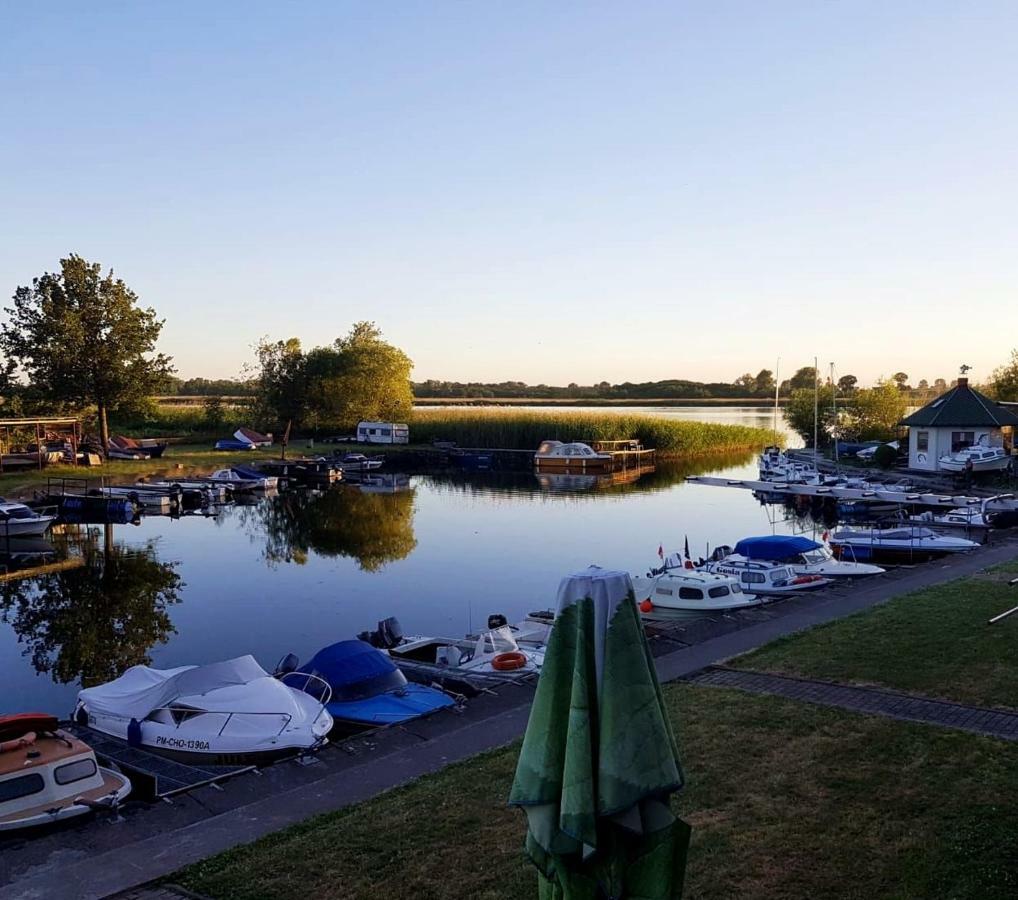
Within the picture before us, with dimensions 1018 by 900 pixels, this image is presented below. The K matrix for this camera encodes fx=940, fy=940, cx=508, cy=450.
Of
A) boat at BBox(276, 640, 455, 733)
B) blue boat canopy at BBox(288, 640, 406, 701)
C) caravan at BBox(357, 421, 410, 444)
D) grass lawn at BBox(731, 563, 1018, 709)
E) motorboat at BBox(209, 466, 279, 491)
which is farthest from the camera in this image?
caravan at BBox(357, 421, 410, 444)

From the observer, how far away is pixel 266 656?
24.0 metres

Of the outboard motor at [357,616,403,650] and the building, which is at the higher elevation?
the building

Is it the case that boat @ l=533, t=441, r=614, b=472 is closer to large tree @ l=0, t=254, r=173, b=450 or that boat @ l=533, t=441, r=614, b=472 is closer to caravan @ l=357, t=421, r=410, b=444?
caravan @ l=357, t=421, r=410, b=444

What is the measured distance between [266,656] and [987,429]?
4691 cm

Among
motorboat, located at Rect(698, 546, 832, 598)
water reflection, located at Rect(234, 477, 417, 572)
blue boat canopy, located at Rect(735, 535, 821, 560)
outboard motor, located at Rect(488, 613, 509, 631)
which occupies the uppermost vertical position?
blue boat canopy, located at Rect(735, 535, 821, 560)

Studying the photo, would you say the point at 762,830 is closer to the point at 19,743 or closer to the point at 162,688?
the point at 19,743

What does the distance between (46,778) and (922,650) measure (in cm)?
1394

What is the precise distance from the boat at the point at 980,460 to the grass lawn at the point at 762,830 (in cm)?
4553

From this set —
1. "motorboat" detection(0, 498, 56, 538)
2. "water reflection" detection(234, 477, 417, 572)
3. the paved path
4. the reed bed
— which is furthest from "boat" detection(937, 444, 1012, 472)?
"motorboat" detection(0, 498, 56, 538)

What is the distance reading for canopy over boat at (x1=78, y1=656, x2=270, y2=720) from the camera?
54.3 feet

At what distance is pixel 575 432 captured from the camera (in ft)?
305

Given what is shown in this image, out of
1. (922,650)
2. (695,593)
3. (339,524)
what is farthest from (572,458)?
(922,650)

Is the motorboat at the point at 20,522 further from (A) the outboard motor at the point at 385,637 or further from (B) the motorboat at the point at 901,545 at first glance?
(B) the motorboat at the point at 901,545

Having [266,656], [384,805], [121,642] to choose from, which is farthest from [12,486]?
[384,805]
